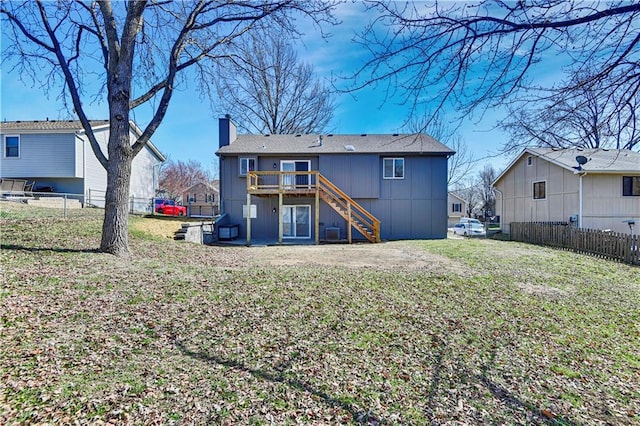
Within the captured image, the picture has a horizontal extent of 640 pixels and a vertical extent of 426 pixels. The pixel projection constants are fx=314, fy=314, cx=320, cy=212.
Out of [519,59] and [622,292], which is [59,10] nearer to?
[519,59]

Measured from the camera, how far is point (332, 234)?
16.4 metres

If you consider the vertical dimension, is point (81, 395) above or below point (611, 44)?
below

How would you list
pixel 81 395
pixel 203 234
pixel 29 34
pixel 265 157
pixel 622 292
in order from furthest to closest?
pixel 265 157, pixel 203 234, pixel 29 34, pixel 622 292, pixel 81 395

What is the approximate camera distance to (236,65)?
990 cm

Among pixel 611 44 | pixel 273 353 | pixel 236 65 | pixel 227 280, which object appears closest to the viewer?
pixel 611 44

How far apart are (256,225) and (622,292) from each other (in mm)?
14943

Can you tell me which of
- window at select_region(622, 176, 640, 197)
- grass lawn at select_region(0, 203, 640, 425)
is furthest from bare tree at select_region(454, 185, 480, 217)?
grass lawn at select_region(0, 203, 640, 425)

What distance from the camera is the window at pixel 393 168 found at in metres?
17.4

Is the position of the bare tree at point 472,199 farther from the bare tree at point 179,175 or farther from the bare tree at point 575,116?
the bare tree at point 575,116

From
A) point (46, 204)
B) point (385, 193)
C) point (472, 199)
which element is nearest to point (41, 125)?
point (46, 204)

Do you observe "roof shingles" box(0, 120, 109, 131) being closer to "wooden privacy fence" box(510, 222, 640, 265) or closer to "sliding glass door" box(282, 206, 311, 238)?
"sliding glass door" box(282, 206, 311, 238)

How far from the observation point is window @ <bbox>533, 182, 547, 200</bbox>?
18.7 meters

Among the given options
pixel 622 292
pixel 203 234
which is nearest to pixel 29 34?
pixel 203 234

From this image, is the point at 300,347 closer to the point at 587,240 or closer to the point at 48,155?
the point at 587,240
